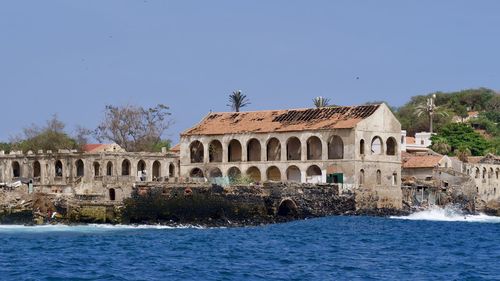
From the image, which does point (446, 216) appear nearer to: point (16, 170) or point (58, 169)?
point (58, 169)

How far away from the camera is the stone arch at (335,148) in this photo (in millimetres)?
85500

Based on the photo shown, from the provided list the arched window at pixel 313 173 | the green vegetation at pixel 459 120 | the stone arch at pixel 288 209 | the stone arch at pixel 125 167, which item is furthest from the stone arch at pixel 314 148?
the green vegetation at pixel 459 120

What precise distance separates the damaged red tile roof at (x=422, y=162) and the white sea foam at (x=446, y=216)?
559cm

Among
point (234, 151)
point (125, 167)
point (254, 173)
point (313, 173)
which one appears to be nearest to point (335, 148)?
point (313, 173)

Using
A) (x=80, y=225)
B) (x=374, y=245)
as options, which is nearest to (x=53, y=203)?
(x=80, y=225)

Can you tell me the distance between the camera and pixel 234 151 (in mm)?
91938

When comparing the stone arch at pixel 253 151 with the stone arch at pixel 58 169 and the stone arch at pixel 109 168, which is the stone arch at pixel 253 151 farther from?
the stone arch at pixel 58 169

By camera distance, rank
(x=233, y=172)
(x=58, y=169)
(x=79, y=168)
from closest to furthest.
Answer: (x=233, y=172) < (x=79, y=168) < (x=58, y=169)

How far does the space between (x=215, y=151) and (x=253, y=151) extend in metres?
3.09

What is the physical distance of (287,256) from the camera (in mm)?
47875

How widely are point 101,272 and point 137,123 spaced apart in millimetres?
68490

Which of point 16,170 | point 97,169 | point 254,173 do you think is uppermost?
point 16,170

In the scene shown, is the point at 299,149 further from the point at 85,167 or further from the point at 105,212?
the point at 105,212

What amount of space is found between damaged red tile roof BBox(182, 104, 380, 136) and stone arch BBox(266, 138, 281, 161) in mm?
1505
